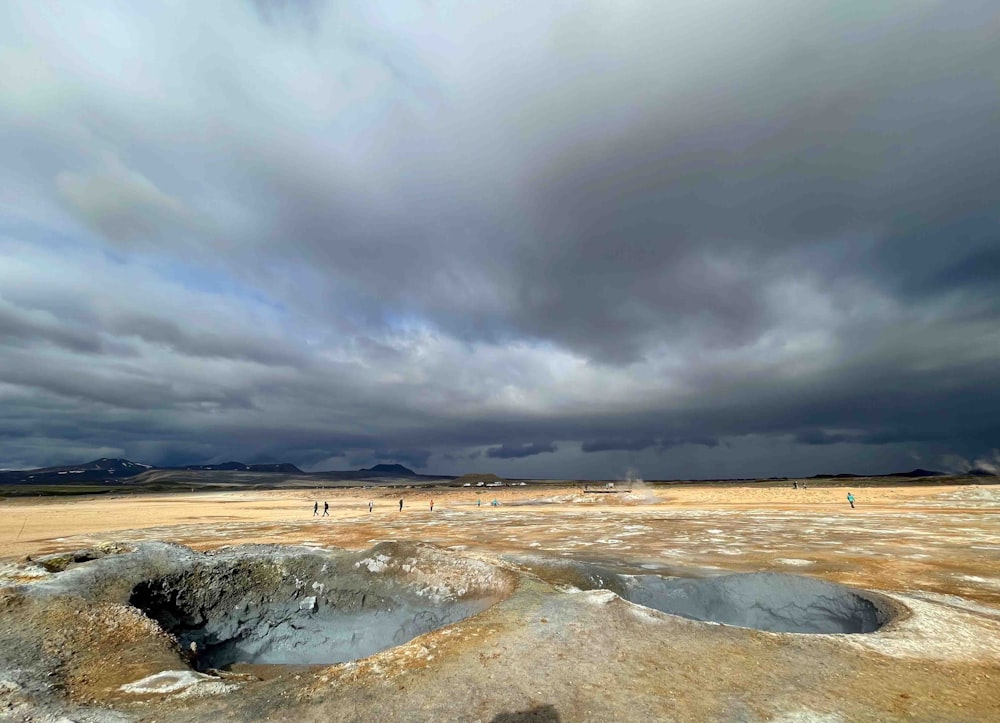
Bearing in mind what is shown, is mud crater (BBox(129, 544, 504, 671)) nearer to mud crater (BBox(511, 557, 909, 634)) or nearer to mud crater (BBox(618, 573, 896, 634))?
mud crater (BBox(511, 557, 909, 634))

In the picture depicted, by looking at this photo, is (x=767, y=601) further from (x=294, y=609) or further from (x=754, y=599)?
(x=294, y=609)

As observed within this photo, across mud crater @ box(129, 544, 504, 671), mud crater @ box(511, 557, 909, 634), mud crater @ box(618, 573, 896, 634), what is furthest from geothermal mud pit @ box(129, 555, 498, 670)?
mud crater @ box(618, 573, 896, 634)

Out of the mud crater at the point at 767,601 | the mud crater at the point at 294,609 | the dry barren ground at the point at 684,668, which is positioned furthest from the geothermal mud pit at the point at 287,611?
the mud crater at the point at 767,601

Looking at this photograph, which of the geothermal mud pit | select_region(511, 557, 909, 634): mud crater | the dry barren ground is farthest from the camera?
the geothermal mud pit

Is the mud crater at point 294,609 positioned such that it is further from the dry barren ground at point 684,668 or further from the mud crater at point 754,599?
the mud crater at point 754,599

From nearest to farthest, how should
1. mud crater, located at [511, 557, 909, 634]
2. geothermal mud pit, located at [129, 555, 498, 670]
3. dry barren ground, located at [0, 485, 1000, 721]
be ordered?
dry barren ground, located at [0, 485, 1000, 721], mud crater, located at [511, 557, 909, 634], geothermal mud pit, located at [129, 555, 498, 670]

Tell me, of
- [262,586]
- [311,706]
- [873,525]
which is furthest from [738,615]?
[873,525]

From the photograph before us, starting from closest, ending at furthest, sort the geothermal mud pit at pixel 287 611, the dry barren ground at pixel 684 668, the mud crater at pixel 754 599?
the dry barren ground at pixel 684 668, the mud crater at pixel 754 599, the geothermal mud pit at pixel 287 611

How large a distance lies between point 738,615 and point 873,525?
31.2 metres

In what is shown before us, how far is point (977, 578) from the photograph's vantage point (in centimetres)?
1822

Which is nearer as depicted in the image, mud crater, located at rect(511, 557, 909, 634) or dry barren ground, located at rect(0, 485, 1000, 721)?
dry barren ground, located at rect(0, 485, 1000, 721)

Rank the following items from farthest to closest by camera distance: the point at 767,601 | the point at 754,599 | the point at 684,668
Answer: the point at 754,599
the point at 767,601
the point at 684,668

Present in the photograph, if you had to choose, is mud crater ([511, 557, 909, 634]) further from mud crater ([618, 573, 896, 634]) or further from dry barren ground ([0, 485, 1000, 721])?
dry barren ground ([0, 485, 1000, 721])

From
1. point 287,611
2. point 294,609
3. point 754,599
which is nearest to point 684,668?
point 754,599
